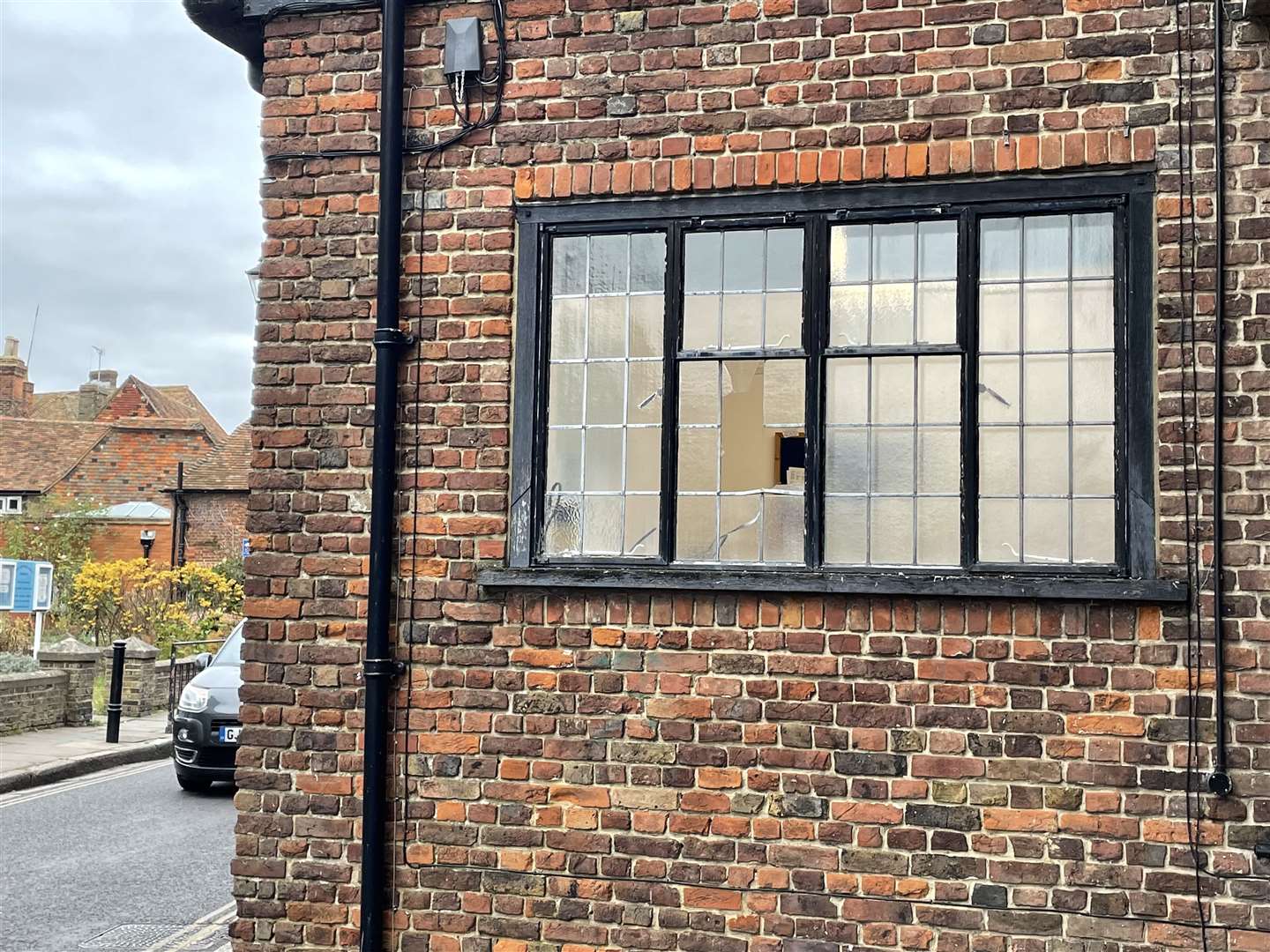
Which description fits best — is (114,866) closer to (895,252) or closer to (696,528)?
(696,528)

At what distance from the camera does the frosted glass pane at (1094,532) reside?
4746 millimetres

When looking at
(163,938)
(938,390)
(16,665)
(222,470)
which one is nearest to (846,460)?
(938,390)

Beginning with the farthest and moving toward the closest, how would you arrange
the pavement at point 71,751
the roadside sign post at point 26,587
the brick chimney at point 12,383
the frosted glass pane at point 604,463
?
1. the brick chimney at point 12,383
2. the roadside sign post at point 26,587
3. the pavement at point 71,751
4. the frosted glass pane at point 604,463

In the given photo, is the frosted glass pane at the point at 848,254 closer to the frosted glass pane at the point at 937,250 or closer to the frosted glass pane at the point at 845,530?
the frosted glass pane at the point at 937,250

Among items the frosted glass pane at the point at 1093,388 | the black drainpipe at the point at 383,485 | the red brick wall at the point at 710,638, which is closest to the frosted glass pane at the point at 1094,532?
the red brick wall at the point at 710,638

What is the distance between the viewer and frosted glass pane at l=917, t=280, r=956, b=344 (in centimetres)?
499

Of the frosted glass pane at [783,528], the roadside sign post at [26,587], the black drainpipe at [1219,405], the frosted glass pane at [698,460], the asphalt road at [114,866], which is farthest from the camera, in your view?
the roadside sign post at [26,587]

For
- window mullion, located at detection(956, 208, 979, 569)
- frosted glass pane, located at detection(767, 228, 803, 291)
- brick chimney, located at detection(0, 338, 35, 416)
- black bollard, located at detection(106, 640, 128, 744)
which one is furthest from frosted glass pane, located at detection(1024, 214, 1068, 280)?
brick chimney, located at detection(0, 338, 35, 416)

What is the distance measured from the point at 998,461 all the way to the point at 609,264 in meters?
1.78

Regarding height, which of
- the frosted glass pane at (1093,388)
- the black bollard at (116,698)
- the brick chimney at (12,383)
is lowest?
the black bollard at (116,698)

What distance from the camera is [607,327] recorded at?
17.5 ft

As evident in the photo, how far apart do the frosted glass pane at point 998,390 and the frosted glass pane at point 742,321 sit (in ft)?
2.95

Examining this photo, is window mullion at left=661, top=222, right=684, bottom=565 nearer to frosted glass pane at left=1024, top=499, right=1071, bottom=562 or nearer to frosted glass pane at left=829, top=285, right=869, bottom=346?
frosted glass pane at left=829, top=285, right=869, bottom=346

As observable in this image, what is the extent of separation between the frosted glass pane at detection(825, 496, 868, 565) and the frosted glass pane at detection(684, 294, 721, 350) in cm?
83
